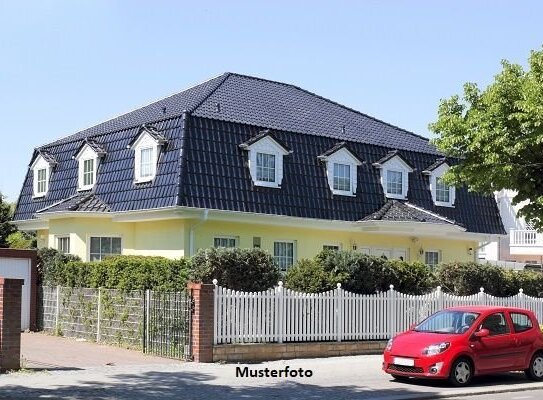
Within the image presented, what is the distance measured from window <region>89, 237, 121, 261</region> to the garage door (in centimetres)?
415

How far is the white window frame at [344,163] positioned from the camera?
2954 centimetres

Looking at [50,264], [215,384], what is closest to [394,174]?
[50,264]

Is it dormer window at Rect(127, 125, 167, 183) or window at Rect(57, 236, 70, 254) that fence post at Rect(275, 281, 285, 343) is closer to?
dormer window at Rect(127, 125, 167, 183)

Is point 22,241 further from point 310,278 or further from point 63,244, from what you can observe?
point 310,278

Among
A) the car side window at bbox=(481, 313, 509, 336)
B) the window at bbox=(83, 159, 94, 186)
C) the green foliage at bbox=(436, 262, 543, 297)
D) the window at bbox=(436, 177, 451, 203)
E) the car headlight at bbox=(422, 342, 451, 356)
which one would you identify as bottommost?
the car headlight at bbox=(422, 342, 451, 356)

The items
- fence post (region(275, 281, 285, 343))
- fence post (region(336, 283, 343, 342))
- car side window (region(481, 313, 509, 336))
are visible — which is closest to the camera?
car side window (region(481, 313, 509, 336))

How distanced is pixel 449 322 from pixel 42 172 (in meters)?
20.7

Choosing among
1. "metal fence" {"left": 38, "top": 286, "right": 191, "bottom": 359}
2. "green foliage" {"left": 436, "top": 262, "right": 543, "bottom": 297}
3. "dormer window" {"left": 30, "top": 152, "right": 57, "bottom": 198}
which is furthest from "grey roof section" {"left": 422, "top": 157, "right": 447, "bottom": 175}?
"metal fence" {"left": 38, "top": 286, "right": 191, "bottom": 359}

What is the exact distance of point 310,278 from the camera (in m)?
21.5

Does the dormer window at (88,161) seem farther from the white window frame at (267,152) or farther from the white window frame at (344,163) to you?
the white window frame at (344,163)

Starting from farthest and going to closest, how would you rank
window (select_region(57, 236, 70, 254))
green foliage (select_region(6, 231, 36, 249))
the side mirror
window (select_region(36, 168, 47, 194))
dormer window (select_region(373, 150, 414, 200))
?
green foliage (select_region(6, 231, 36, 249)) → window (select_region(36, 168, 47, 194)) → dormer window (select_region(373, 150, 414, 200)) → window (select_region(57, 236, 70, 254)) → the side mirror

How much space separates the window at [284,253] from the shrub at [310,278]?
6912mm

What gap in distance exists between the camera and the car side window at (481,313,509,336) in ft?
54.3

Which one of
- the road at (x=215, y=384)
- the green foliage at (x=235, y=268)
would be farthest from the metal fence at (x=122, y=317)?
the green foliage at (x=235, y=268)
